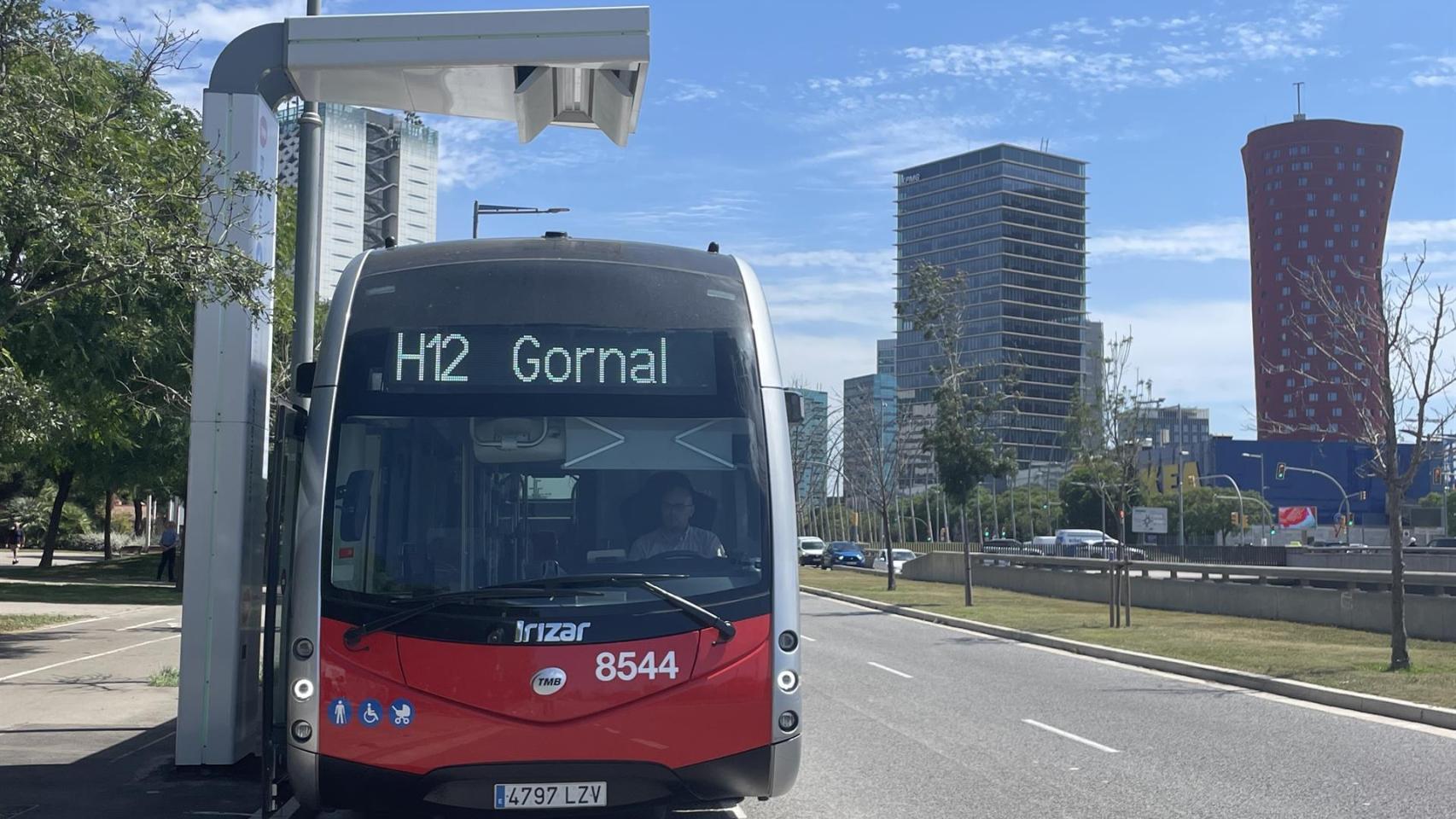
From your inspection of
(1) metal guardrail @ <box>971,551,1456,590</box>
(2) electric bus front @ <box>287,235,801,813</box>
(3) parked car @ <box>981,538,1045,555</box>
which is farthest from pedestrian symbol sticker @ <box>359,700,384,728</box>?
(3) parked car @ <box>981,538,1045,555</box>

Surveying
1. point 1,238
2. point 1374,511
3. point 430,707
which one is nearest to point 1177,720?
point 430,707

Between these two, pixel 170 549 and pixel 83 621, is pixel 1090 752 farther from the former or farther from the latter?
pixel 170 549

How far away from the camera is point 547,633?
6.96m

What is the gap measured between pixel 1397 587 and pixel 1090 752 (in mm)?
→ 8763

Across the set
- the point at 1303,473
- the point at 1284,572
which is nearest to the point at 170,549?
the point at 1284,572

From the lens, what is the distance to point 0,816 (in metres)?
8.45

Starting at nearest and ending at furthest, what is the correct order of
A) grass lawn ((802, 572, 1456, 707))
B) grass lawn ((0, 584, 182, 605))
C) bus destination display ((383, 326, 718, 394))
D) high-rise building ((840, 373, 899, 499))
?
bus destination display ((383, 326, 718, 394)), grass lawn ((802, 572, 1456, 707)), grass lawn ((0, 584, 182, 605)), high-rise building ((840, 373, 899, 499))

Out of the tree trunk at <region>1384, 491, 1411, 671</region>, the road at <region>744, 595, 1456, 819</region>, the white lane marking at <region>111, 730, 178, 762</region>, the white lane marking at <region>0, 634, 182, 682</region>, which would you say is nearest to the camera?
the road at <region>744, 595, 1456, 819</region>

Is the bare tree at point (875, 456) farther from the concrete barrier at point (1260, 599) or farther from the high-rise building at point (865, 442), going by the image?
the concrete barrier at point (1260, 599)

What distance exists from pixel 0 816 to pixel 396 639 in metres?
3.33

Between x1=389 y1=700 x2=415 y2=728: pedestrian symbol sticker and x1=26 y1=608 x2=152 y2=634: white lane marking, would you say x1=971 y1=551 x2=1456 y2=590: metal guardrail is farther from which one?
x1=389 y1=700 x2=415 y2=728: pedestrian symbol sticker

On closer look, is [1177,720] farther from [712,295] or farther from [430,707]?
[430,707]

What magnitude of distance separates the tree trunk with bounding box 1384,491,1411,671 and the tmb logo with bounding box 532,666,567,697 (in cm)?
1412

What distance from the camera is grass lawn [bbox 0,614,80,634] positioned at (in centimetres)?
2382
